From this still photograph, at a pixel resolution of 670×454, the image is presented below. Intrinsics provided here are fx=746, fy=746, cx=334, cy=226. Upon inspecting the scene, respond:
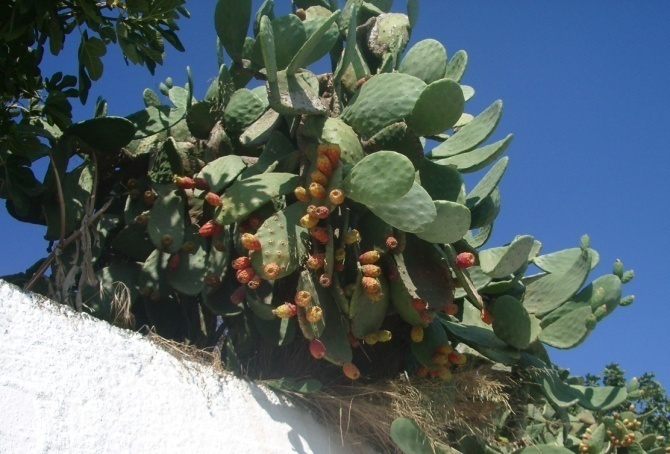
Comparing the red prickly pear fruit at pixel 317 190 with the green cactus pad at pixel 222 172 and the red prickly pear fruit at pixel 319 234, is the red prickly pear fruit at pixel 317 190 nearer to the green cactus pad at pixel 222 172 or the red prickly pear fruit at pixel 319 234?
the red prickly pear fruit at pixel 319 234

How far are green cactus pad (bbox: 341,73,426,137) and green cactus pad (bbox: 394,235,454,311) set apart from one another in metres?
0.41

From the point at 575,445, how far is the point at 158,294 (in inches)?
92.3

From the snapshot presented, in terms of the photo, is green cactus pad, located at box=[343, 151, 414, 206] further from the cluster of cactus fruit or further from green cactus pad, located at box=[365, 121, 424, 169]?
green cactus pad, located at box=[365, 121, 424, 169]

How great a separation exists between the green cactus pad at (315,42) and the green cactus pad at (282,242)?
475mm

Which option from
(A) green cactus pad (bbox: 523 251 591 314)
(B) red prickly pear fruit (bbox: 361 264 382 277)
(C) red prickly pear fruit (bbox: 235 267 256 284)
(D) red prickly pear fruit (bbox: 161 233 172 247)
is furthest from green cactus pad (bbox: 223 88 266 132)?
(A) green cactus pad (bbox: 523 251 591 314)

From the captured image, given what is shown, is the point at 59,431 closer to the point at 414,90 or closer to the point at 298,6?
the point at 414,90

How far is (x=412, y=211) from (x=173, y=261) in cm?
82

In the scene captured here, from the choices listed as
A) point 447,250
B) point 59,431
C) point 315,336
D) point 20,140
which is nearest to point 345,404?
point 315,336

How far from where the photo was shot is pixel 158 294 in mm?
2510

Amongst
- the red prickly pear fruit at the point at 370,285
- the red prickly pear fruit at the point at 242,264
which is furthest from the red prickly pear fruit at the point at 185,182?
the red prickly pear fruit at the point at 370,285

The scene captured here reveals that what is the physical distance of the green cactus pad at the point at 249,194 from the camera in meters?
2.33

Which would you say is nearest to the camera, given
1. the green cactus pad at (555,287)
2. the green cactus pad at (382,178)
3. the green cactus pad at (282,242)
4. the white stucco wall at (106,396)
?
the white stucco wall at (106,396)

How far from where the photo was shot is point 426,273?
8.21ft

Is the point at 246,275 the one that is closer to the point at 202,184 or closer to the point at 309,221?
the point at 309,221
